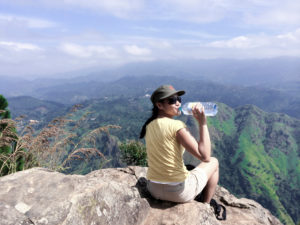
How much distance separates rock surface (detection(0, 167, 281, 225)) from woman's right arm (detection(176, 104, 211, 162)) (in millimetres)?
1405

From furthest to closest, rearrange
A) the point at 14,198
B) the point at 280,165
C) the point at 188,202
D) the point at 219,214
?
the point at 280,165
the point at 219,214
the point at 188,202
the point at 14,198

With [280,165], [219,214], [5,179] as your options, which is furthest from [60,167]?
[280,165]

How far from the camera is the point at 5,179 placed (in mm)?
4215

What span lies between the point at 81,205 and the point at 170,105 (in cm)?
249

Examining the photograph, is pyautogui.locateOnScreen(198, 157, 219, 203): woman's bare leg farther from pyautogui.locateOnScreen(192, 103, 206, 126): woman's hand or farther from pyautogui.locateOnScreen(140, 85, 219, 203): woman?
pyautogui.locateOnScreen(192, 103, 206, 126): woman's hand

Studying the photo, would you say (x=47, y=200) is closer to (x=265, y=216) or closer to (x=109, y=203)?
(x=109, y=203)

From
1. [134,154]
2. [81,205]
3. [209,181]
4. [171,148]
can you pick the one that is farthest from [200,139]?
[134,154]

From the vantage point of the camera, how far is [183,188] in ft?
15.3

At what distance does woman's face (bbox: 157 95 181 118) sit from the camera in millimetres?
4441

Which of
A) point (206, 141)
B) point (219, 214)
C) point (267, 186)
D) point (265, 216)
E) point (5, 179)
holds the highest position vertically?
point (206, 141)

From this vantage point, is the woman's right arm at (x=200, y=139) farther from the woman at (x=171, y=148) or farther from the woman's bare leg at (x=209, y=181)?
the woman's bare leg at (x=209, y=181)

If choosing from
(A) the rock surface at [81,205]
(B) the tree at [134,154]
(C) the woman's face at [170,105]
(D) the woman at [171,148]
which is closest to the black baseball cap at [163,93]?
(D) the woman at [171,148]

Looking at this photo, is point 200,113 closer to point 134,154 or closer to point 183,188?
point 183,188

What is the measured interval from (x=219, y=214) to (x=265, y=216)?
2594mm
